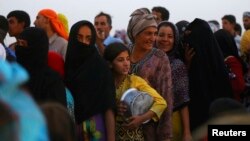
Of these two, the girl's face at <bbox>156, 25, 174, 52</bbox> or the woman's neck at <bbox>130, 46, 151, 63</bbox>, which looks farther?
the girl's face at <bbox>156, 25, 174, 52</bbox>

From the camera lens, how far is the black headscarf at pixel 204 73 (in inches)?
199

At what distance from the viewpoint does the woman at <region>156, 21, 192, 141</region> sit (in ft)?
→ 15.8

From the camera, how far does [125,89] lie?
4480 millimetres

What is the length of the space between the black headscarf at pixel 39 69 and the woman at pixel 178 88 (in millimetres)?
1219

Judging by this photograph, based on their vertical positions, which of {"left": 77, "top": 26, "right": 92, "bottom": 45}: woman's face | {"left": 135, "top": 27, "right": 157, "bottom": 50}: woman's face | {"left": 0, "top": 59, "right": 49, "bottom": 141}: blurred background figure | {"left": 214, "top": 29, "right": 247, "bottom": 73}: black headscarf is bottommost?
{"left": 214, "top": 29, "right": 247, "bottom": 73}: black headscarf

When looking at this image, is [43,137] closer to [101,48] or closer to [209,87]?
[209,87]

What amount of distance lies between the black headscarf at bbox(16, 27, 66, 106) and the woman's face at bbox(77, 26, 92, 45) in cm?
57

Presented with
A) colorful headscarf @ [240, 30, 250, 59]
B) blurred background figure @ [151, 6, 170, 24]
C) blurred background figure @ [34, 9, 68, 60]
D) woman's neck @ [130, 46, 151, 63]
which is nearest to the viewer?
woman's neck @ [130, 46, 151, 63]

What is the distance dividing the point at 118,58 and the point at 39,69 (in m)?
0.71

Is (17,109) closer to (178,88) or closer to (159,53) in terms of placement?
(159,53)

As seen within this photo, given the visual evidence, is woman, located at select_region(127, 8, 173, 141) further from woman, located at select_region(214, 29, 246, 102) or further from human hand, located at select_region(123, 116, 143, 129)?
woman, located at select_region(214, 29, 246, 102)

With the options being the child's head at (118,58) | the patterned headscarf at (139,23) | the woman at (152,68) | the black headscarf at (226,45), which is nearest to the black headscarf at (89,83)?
the child's head at (118,58)

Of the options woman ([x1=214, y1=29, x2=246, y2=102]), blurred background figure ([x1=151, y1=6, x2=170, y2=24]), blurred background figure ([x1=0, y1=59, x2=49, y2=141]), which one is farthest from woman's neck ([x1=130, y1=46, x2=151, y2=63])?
blurred background figure ([x1=151, y1=6, x2=170, y2=24])

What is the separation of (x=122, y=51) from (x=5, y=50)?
92 centimetres
